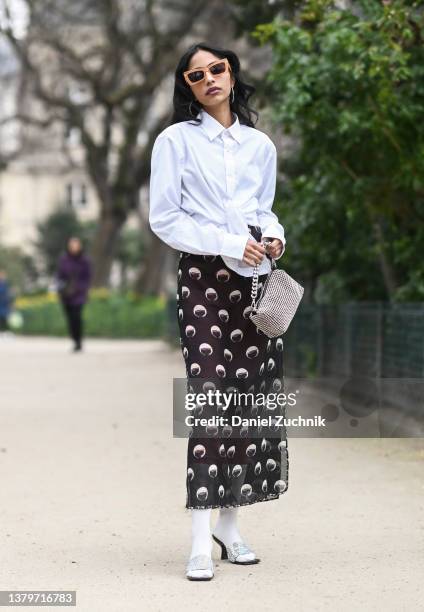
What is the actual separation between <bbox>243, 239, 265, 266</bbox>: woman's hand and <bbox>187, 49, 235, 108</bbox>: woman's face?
578 millimetres

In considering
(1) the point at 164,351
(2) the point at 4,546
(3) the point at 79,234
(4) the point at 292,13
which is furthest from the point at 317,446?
(3) the point at 79,234

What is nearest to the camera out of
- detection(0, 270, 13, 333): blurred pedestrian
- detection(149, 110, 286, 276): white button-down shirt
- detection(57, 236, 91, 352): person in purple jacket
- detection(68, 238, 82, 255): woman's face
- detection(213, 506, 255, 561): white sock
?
detection(149, 110, 286, 276): white button-down shirt

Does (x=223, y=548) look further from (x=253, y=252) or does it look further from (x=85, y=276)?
(x=85, y=276)

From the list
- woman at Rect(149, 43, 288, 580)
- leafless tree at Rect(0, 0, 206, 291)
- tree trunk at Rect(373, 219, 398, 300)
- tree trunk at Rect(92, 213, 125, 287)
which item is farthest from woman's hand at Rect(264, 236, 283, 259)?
tree trunk at Rect(92, 213, 125, 287)

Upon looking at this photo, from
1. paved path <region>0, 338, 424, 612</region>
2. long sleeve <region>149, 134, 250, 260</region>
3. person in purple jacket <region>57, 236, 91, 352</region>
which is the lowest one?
person in purple jacket <region>57, 236, 91, 352</region>

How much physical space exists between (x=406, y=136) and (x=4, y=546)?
501cm

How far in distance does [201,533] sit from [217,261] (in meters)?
1.00

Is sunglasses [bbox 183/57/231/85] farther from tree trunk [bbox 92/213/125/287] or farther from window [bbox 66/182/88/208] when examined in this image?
window [bbox 66/182/88/208]

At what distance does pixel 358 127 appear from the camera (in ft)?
32.7

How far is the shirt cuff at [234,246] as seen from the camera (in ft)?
17.3

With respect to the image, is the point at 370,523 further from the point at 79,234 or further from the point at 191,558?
the point at 79,234

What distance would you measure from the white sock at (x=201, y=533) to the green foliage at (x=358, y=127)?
398 cm

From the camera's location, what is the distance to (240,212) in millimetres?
5402

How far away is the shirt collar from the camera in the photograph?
545cm
